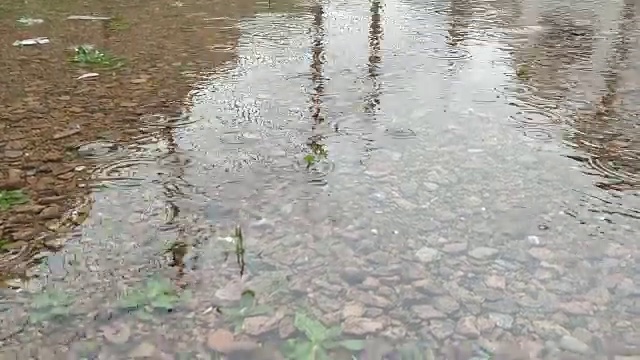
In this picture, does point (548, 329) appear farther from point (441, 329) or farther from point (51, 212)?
point (51, 212)

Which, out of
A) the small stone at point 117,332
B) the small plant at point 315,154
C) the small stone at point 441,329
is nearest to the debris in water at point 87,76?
the small plant at point 315,154

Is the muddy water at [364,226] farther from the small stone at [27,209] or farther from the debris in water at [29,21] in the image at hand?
the debris in water at [29,21]

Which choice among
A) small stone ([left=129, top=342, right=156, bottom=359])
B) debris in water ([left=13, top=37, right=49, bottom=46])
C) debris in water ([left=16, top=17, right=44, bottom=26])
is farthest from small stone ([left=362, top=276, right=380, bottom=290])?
debris in water ([left=16, top=17, right=44, bottom=26])

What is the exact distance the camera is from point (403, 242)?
10.5 feet

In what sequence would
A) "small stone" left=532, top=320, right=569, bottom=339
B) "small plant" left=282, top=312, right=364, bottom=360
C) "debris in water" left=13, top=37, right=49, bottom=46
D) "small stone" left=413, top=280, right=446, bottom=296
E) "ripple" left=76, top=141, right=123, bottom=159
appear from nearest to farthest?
1. "small plant" left=282, top=312, right=364, bottom=360
2. "small stone" left=532, top=320, right=569, bottom=339
3. "small stone" left=413, top=280, right=446, bottom=296
4. "ripple" left=76, top=141, right=123, bottom=159
5. "debris in water" left=13, top=37, right=49, bottom=46

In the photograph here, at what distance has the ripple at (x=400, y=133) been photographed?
179 inches

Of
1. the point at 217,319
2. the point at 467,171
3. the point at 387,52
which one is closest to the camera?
the point at 217,319

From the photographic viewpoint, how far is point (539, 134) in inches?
179

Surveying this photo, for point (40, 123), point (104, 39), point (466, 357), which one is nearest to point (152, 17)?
point (104, 39)

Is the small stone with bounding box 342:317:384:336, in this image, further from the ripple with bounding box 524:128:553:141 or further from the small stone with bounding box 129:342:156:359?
the ripple with bounding box 524:128:553:141

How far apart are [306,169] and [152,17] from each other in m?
6.19

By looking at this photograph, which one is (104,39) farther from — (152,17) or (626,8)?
(626,8)

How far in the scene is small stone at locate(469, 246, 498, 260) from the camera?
3.07 meters

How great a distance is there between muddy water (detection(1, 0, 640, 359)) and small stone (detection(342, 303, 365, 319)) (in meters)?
0.01
